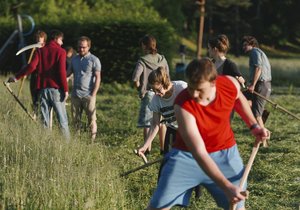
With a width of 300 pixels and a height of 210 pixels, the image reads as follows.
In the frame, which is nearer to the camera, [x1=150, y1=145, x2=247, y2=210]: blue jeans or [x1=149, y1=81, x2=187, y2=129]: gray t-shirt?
[x1=150, y1=145, x2=247, y2=210]: blue jeans

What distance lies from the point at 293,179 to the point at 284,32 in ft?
189

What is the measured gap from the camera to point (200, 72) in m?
4.14

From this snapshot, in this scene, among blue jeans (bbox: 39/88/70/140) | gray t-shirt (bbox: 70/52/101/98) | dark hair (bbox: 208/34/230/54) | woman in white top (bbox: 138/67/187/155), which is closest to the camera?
woman in white top (bbox: 138/67/187/155)

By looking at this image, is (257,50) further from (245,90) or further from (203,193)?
(203,193)

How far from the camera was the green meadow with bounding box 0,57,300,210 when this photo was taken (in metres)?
5.39

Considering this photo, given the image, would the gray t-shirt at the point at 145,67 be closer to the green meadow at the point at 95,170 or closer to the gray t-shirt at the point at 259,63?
the green meadow at the point at 95,170

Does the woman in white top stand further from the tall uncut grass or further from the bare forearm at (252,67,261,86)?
the bare forearm at (252,67,261,86)

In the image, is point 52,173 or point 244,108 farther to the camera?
point 52,173

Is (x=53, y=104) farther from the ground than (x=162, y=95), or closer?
closer

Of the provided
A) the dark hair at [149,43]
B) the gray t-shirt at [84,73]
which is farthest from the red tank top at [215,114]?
the gray t-shirt at [84,73]

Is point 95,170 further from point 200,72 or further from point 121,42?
point 121,42

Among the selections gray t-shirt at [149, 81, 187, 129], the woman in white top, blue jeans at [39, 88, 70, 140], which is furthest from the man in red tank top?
blue jeans at [39, 88, 70, 140]

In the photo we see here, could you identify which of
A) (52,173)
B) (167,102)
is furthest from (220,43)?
(52,173)

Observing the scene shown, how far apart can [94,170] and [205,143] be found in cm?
188
